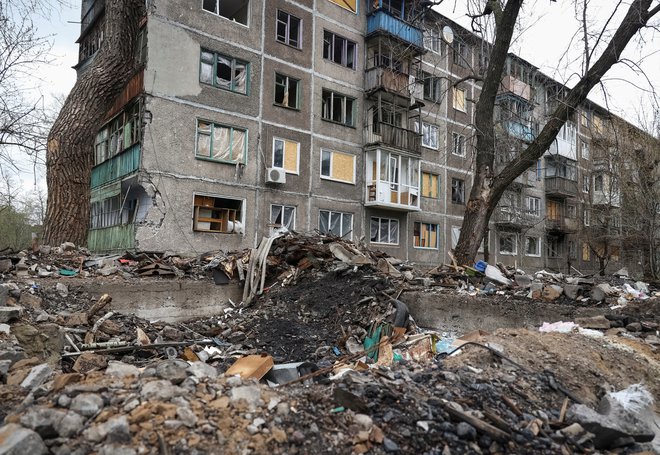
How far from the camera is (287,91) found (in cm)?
1772

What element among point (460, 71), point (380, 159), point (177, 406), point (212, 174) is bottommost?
point (177, 406)

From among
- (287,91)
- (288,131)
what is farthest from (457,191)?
(287,91)

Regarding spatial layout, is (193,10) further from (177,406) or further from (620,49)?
(177,406)

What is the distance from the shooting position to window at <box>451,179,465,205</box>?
81.7 ft

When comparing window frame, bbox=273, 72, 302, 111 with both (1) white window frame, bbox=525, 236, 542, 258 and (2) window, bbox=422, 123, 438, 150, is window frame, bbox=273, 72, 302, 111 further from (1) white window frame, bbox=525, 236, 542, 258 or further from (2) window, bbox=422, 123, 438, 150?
(1) white window frame, bbox=525, 236, 542, 258

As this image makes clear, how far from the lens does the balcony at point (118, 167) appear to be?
14.4 meters

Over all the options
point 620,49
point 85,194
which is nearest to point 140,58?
point 85,194

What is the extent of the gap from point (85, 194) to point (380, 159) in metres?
12.8

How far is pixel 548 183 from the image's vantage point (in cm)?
3133

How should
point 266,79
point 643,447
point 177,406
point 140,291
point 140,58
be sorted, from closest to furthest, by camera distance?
point 177,406 → point 643,447 → point 140,291 → point 140,58 → point 266,79

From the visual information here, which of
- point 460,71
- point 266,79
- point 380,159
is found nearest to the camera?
point 266,79

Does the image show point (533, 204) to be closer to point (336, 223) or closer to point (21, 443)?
point (336, 223)

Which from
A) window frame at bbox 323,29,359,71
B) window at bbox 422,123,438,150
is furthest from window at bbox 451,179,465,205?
window frame at bbox 323,29,359,71

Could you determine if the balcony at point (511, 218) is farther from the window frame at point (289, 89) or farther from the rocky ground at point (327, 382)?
the rocky ground at point (327, 382)
